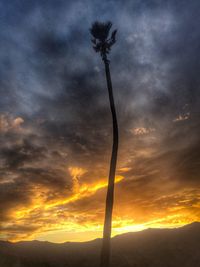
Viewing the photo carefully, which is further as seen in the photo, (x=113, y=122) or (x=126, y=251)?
(x=126, y=251)

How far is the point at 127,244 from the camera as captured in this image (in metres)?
104

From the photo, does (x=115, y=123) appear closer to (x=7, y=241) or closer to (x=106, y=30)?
(x=106, y=30)

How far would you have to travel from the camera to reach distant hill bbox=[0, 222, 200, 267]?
7228cm

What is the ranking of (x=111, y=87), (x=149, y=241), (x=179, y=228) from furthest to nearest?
(x=179, y=228), (x=149, y=241), (x=111, y=87)

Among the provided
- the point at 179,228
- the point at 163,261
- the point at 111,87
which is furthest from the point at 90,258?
the point at 111,87

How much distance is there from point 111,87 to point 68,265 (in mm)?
66101

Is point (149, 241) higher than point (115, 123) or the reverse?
higher

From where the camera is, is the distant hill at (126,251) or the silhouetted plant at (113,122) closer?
the silhouetted plant at (113,122)

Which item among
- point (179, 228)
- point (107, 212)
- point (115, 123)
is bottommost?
point (107, 212)

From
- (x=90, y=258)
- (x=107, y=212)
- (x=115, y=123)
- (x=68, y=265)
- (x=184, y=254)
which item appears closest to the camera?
(x=107, y=212)

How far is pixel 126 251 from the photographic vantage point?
9575cm

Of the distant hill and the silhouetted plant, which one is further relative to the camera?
the distant hill

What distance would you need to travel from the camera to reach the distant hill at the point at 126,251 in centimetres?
7228

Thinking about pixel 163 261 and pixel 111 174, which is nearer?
pixel 111 174
